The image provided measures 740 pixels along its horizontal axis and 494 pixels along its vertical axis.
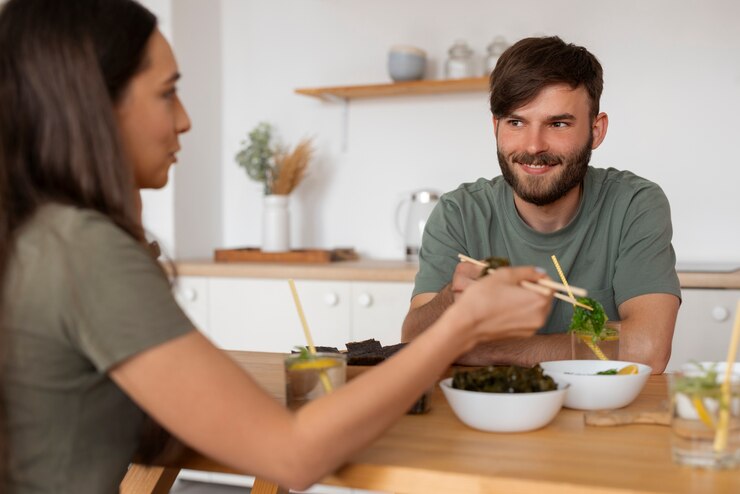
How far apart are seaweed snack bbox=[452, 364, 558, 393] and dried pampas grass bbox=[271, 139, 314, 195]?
7.78 feet

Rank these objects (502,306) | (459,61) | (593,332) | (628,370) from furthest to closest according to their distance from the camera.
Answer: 1. (459,61)
2. (593,332)
3. (628,370)
4. (502,306)

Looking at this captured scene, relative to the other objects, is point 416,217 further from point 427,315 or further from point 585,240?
point 427,315

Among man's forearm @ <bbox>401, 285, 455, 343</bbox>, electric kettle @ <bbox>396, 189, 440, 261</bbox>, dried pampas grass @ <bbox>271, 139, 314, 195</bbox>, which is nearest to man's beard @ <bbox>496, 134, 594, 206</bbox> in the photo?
man's forearm @ <bbox>401, 285, 455, 343</bbox>

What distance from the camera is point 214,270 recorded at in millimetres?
3205

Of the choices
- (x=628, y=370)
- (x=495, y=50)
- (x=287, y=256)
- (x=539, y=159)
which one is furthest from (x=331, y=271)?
(x=628, y=370)

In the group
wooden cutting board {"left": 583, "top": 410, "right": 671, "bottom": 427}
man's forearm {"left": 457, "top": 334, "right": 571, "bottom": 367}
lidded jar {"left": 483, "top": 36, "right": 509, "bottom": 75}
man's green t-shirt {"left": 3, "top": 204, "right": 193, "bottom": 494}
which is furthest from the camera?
lidded jar {"left": 483, "top": 36, "right": 509, "bottom": 75}

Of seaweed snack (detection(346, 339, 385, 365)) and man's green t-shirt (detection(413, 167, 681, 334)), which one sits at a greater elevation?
man's green t-shirt (detection(413, 167, 681, 334))

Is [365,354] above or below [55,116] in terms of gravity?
below

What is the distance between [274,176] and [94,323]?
2644 millimetres

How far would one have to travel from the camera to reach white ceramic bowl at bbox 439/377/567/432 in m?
1.08

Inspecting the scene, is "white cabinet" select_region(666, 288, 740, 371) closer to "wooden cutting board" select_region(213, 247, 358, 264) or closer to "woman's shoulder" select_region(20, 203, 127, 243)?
"wooden cutting board" select_region(213, 247, 358, 264)

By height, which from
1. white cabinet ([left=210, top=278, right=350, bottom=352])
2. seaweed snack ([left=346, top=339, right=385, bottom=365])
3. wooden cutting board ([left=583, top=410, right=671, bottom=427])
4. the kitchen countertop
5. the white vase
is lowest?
white cabinet ([left=210, top=278, right=350, bottom=352])

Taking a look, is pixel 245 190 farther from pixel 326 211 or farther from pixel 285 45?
pixel 285 45

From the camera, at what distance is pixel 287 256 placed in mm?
3305
